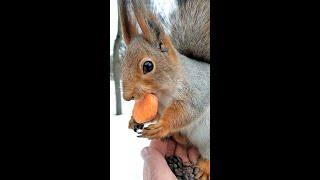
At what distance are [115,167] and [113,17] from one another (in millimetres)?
476

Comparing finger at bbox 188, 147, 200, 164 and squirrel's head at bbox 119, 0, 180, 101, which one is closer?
squirrel's head at bbox 119, 0, 180, 101

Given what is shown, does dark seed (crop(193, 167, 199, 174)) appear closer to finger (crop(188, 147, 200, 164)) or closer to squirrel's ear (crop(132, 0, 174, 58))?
finger (crop(188, 147, 200, 164))

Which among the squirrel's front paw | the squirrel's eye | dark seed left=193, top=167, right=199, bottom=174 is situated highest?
the squirrel's eye

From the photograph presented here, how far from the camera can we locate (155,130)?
1261 mm

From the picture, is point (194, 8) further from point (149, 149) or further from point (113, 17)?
point (149, 149)

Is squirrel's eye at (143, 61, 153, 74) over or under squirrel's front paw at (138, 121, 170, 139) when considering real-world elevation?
over

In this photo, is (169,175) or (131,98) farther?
(169,175)

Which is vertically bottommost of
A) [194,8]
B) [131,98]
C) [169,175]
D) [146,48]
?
[169,175]

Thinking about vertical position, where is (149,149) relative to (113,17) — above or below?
below

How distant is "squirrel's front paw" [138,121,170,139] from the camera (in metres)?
1.26

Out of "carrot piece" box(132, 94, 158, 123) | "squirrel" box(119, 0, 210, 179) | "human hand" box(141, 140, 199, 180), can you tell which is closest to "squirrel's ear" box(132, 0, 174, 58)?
"squirrel" box(119, 0, 210, 179)

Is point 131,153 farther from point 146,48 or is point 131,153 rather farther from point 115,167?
point 146,48

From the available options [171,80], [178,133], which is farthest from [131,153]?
[171,80]

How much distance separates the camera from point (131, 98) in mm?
1211
